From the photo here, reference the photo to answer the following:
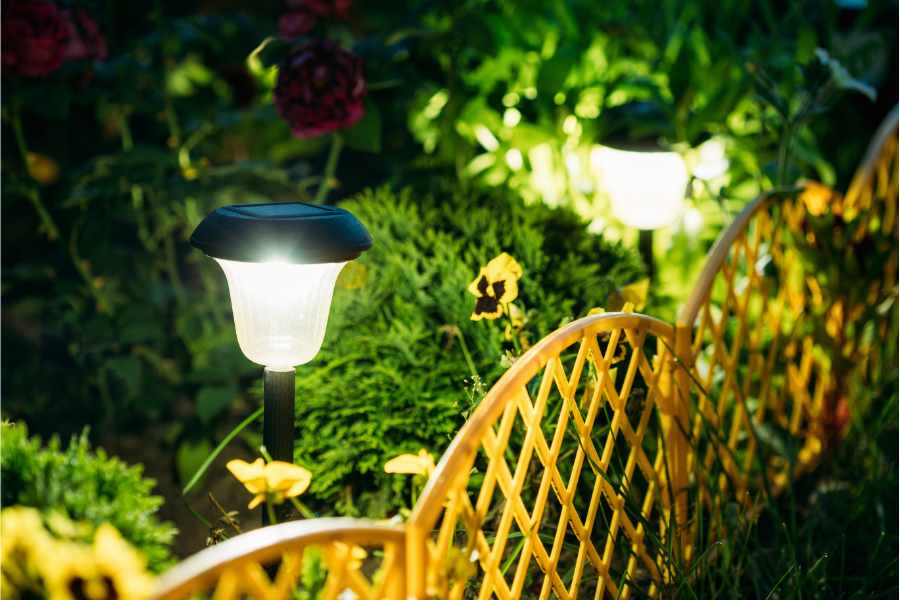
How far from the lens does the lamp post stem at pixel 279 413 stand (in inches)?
66.0

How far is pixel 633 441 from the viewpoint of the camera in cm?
185

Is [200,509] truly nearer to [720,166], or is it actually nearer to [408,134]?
[408,134]

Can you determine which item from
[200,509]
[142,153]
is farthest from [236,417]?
[142,153]

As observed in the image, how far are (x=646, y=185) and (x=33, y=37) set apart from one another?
1.89 metres

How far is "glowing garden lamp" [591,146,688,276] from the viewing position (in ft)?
10.4

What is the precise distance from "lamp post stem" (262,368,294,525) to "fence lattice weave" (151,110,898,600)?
193 millimetres

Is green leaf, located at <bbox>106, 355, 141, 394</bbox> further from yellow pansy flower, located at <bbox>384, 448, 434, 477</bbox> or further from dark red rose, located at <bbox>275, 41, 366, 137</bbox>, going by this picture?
yellow pansy flower, located at <bbox>384, 448, 434, 477</bbox>

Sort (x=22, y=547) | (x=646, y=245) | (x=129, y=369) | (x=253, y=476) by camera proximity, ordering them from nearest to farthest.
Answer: (x=22, y=547), (x=253, y=476), (x=129, y=369), (x=646, y=245)

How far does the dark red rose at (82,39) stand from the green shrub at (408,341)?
1.06 meters

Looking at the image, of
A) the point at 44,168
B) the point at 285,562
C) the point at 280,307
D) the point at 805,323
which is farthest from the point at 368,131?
the point at 285,562

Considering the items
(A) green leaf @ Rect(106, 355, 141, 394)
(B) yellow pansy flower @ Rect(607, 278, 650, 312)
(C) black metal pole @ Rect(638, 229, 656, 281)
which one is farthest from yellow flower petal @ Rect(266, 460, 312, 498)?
(C) black metal pole @ Rect(638, 229, 656, 281)

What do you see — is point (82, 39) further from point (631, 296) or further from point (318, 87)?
point (631, 296)

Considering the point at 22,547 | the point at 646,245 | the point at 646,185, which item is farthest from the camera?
the point at 646,245

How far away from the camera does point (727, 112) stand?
338cm
